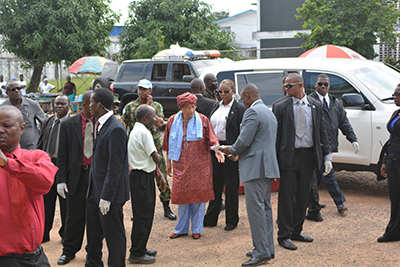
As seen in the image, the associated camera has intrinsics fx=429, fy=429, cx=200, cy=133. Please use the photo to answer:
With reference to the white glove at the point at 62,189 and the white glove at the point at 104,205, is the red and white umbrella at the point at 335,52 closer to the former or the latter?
the white glove at the point at 62,189

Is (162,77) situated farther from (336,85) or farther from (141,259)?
(141,259)

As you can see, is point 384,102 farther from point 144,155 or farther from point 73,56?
point 73,56

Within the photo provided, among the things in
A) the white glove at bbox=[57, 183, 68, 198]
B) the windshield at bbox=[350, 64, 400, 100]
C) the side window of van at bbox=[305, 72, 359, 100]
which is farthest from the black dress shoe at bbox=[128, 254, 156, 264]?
the windshield at bbox=[350, 64, 400, 100]

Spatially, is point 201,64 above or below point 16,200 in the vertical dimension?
above

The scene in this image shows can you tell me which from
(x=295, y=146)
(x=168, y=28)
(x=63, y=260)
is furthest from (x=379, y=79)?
(x=168, y=28)

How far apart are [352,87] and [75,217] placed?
4.75 m

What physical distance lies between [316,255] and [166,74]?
339 inches

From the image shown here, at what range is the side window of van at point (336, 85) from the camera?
23.1ft

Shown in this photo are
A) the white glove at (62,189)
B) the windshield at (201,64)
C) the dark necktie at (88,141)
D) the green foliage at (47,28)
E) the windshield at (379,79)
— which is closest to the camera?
the white glove at (62,189)

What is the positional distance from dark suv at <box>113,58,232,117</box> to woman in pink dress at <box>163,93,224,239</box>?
6603 millimetres

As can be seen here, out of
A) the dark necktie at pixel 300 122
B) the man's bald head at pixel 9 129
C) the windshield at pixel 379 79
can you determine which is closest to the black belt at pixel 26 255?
the man's bald head at pixel 9 129

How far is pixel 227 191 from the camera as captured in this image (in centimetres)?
590

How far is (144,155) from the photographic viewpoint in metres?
4.91

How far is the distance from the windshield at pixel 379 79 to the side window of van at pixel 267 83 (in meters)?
1.25
